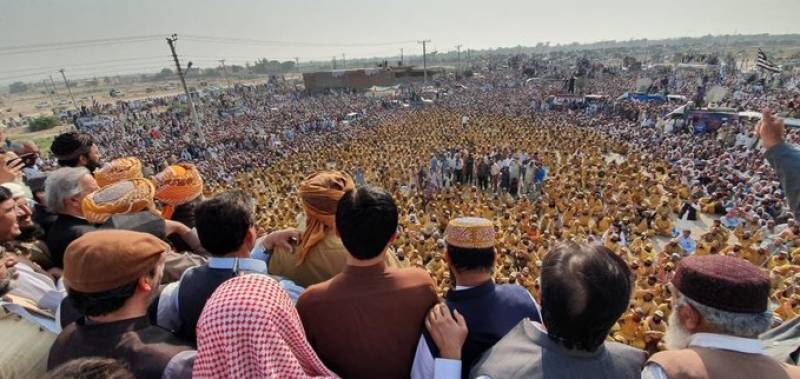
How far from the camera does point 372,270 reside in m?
1.55

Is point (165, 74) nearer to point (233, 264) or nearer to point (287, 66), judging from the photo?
point (287, 66)

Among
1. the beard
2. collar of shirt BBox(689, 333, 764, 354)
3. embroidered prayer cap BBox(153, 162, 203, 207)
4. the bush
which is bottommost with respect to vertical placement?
the bush

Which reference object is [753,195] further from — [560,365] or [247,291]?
[247,291]

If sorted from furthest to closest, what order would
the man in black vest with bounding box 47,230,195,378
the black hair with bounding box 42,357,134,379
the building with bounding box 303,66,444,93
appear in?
1. the building with bounding box 303,66,444,93
2. the man in black vest with bounding box 47,230,195,378
3. the black hair with bounding box 42,357,134,379

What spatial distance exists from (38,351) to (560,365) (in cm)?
213

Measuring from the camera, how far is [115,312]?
56.1 inches

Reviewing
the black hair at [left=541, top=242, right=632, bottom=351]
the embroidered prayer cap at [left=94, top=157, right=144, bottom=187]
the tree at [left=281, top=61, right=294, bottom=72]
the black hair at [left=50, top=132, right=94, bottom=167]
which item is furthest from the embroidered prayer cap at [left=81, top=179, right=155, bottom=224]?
the tree at [left=281, top=61, right=294, bottom=72]

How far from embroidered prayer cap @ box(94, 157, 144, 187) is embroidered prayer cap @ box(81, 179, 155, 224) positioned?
526mm

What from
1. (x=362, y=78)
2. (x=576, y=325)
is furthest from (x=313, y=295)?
(x=362, y=78)

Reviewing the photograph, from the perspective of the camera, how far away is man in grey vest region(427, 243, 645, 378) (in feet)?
4.04

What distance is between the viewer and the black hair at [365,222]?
60.7 inches

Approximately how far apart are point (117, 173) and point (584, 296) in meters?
3.31

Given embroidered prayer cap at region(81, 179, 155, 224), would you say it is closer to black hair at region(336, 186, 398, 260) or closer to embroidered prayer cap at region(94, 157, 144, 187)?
embroidered prayer cap at region(94, 157, 144, 187)

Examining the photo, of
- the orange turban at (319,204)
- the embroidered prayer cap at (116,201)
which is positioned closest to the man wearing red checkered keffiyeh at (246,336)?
the orange turban at (319,204)
